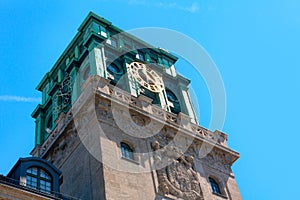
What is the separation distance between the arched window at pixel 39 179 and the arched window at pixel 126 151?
20.4ft

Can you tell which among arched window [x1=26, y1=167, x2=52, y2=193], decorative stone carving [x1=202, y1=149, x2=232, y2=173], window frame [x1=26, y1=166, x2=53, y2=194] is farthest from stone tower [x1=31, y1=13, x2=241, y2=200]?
arched window [x1=26, y1=167, x2=52, y2=193]

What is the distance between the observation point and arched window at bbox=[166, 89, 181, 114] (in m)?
47.9

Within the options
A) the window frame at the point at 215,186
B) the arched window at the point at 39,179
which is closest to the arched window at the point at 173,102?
the window frame at the point at 215,186

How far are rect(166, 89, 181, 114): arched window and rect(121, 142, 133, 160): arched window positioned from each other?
10.8 meters

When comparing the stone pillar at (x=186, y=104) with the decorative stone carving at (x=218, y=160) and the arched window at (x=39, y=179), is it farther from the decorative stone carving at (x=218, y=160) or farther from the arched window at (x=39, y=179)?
the arched window at (x=39, y=179)

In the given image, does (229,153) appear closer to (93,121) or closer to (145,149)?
(145,149)

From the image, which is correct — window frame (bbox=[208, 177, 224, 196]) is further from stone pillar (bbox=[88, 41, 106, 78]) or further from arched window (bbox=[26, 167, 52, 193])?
arched window (bbox=[26, 167, 52, 193])

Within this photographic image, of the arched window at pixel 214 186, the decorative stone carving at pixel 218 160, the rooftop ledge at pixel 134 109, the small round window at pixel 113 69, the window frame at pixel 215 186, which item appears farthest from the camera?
the small round window at pixel 113 69

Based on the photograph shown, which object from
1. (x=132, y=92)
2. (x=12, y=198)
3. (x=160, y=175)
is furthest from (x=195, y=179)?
(x=12, y=198)

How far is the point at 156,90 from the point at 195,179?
10990 mm

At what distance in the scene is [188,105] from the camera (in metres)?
48.9

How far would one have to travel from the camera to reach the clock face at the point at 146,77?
153 feet

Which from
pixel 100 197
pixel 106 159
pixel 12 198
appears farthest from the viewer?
pixel 106 159

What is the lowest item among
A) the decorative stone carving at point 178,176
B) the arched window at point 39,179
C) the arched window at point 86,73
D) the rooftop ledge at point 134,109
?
the arched window at point 39,179
